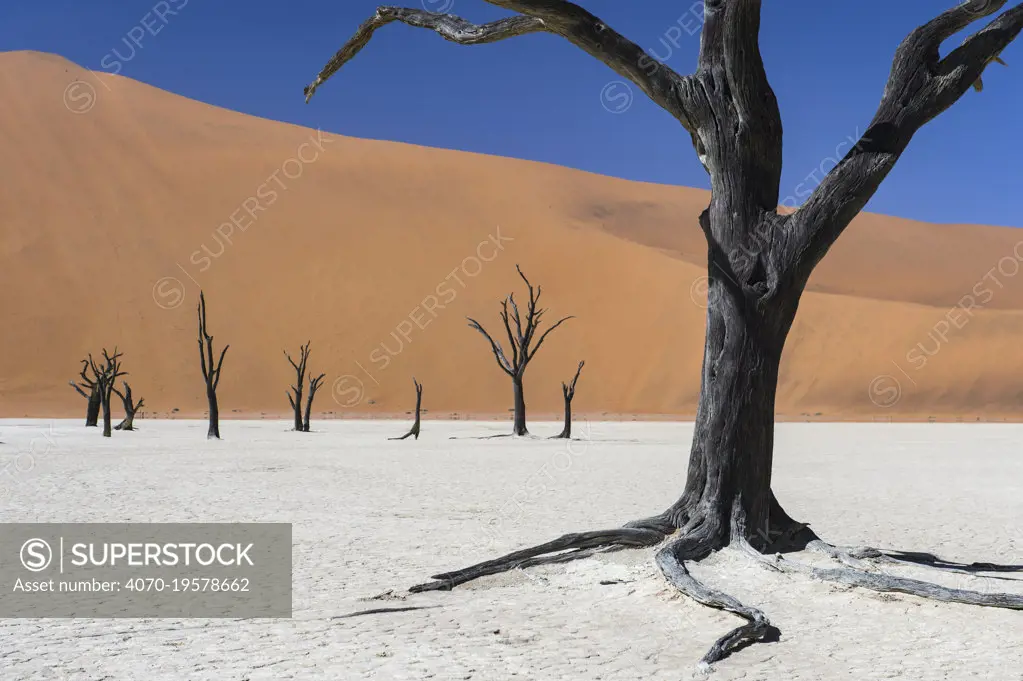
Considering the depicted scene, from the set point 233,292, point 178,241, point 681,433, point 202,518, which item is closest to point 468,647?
point 202,518

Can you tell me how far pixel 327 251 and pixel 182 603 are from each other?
2084 inches

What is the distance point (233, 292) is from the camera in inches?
2078

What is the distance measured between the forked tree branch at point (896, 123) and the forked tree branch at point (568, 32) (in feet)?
3.85

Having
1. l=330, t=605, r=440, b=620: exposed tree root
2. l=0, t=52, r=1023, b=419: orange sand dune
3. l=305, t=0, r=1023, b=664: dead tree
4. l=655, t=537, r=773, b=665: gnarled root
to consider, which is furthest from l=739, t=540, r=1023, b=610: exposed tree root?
l=0, t=52, r=1023, b=419: orange sand dune

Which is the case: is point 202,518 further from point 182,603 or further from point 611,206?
point 611,206

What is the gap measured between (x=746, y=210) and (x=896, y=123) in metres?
1.16

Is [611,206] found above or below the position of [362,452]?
above

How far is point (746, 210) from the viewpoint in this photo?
681cm

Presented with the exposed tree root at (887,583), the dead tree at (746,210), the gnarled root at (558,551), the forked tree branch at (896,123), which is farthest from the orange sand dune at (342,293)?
the exposed tree root at (887,583)

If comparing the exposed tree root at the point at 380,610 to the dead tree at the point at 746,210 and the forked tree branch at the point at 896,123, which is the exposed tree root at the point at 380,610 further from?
the forked tree branch at the point at 896,123

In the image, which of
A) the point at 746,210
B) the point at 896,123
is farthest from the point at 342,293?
the point at 896,123

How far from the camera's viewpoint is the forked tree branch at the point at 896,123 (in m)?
6.61

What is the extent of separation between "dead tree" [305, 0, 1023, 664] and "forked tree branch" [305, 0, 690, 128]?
0.01 meters

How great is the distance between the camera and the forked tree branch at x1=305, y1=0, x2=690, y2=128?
6676 millimetres
